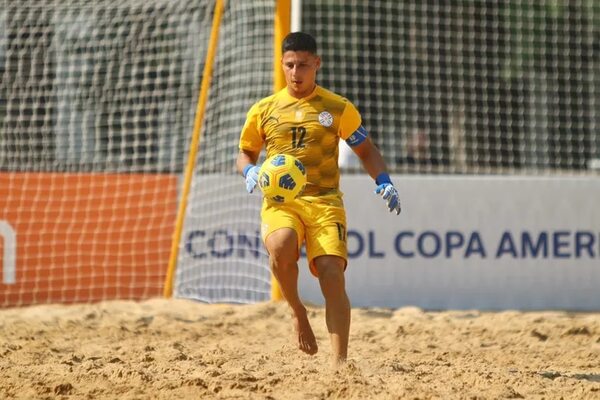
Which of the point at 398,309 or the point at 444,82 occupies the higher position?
the point at 444,82

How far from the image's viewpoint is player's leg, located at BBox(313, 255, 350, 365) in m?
5.77

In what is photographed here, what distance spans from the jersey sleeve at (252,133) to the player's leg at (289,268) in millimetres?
671

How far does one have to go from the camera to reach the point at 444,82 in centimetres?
1508

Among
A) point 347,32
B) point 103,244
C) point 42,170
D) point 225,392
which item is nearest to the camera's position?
point 225,392

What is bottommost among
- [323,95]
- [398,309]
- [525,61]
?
[398,309]

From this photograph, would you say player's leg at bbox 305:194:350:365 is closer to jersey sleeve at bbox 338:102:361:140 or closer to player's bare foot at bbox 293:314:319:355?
player's bare foot at bbox 293:314:319:355

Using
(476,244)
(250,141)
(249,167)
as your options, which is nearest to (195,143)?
(476,244)

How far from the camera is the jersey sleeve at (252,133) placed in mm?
6219

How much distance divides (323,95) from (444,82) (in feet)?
30.1

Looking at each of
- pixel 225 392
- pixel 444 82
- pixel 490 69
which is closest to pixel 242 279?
pixel 225 392

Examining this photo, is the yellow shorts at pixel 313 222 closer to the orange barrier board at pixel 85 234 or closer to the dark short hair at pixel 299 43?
the dark short hair at pixel 299 43

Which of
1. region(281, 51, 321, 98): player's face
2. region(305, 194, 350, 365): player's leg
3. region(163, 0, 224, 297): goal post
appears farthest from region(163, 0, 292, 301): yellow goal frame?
region(305, 194, 350, 365): player's leg

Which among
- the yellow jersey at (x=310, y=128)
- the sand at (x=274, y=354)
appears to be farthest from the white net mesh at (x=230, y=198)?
the yellow jersey at (x=310, y=128)

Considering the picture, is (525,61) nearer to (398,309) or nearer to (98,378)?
(398,309)
